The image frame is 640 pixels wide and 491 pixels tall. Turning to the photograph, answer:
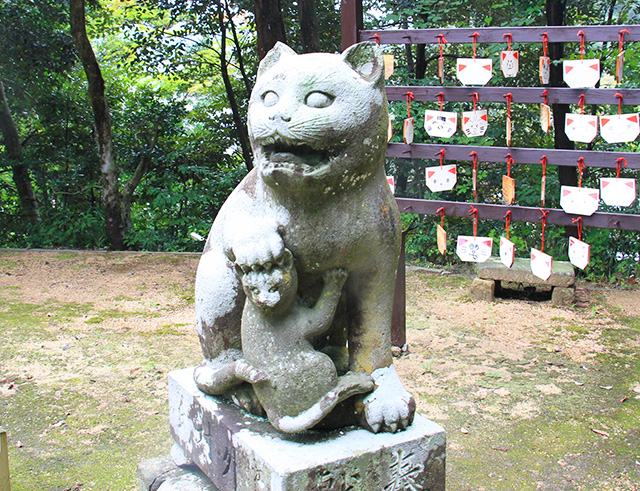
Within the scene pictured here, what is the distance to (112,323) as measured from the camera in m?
5.69

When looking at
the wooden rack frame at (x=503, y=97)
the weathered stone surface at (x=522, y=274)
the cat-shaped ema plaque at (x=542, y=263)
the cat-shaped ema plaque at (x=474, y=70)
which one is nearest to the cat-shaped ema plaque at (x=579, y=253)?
the cat-shaped ema plaque at (x=542, y=263)

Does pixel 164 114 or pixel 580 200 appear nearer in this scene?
pixel 580 200

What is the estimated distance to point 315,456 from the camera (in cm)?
211

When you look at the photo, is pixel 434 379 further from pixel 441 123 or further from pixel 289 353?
pixel 289 353

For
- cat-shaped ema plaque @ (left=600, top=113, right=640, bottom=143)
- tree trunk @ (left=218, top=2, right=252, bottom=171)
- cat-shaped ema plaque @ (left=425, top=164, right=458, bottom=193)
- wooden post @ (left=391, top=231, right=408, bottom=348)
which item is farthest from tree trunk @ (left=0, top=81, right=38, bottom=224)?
cat-shaped ema plaque @ (left=600, top=113, right=640, bottom=143)

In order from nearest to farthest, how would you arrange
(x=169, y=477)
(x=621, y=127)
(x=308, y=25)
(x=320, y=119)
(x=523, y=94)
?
(x=320, y=119)
(x=169, y=477)
(x=621, y=127)
(x=523, y=94)
(x=308, y=25)

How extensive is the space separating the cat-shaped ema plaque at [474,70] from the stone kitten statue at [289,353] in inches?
96.9

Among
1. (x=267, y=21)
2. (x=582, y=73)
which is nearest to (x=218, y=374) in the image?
(x=582, y=73)

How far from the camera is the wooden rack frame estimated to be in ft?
13.7

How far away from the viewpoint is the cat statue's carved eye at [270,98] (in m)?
2.06

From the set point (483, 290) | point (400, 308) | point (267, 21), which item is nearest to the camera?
point (400, 308)

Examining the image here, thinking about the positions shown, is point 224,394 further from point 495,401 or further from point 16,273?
point 16,273

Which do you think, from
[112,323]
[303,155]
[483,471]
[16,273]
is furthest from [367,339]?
[16,273]

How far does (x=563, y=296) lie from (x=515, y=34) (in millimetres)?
2563
